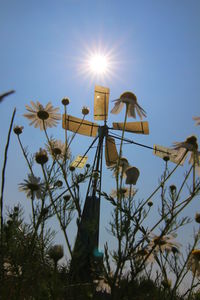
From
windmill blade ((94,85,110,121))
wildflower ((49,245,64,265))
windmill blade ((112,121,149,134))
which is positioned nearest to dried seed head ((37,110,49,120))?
wildflower ((49,245,64,265))

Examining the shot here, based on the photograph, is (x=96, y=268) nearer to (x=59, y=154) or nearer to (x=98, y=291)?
(x=98, y=291)

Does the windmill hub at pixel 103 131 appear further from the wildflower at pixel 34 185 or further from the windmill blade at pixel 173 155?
the wildflower at pixel 34 185

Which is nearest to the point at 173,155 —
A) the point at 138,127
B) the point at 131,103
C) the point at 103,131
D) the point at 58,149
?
the point at 131,103

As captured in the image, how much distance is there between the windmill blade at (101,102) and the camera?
201 inches

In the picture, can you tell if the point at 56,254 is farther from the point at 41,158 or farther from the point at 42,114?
the point at 42,114

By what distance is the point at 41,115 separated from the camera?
9.51 ft

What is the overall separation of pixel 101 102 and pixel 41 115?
2.88 metres

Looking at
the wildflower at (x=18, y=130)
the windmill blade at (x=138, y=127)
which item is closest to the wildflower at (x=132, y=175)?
the wildflower at (x=18, y=130)

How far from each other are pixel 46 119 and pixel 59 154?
0.57m

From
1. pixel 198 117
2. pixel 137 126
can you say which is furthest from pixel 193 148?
pixel 137 126

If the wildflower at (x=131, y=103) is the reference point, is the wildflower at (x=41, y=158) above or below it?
below

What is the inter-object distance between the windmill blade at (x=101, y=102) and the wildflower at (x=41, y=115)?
2.20 m

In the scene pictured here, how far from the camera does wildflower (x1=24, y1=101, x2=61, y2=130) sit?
2920 millimetres

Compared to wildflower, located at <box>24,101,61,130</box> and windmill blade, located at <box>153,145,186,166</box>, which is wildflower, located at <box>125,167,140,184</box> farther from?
wildflower, located at <box>24,101,61,130</box>
